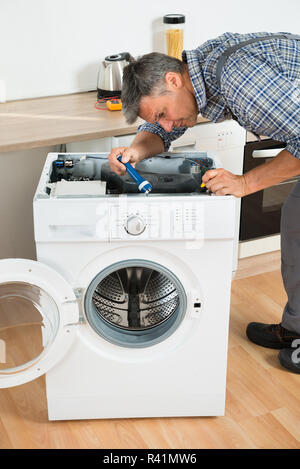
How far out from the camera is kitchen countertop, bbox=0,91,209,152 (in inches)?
88.2

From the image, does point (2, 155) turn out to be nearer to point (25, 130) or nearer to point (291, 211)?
point (25, 130)

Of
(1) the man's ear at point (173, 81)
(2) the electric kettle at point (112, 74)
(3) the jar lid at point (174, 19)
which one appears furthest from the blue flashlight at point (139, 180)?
(3) the jar lid at point (174, 19)

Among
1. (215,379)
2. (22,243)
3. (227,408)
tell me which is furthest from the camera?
(22,243)

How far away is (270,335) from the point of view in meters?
2.44

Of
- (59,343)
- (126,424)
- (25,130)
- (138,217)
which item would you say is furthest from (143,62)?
(126,424)

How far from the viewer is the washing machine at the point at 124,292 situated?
1.77m

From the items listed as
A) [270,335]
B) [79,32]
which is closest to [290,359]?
[270,335]

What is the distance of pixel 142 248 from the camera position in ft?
5.94

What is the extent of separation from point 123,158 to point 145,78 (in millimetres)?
299

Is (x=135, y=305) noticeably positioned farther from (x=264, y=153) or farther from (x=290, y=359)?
(x=264, y=153)

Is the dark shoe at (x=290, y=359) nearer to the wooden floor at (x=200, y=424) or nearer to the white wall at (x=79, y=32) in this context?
the wooden floor at (x=200, y=424)

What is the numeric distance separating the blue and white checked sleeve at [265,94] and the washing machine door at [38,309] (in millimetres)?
754

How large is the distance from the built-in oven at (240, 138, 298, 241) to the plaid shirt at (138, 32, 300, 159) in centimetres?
82

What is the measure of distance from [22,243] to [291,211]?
1.23 m
